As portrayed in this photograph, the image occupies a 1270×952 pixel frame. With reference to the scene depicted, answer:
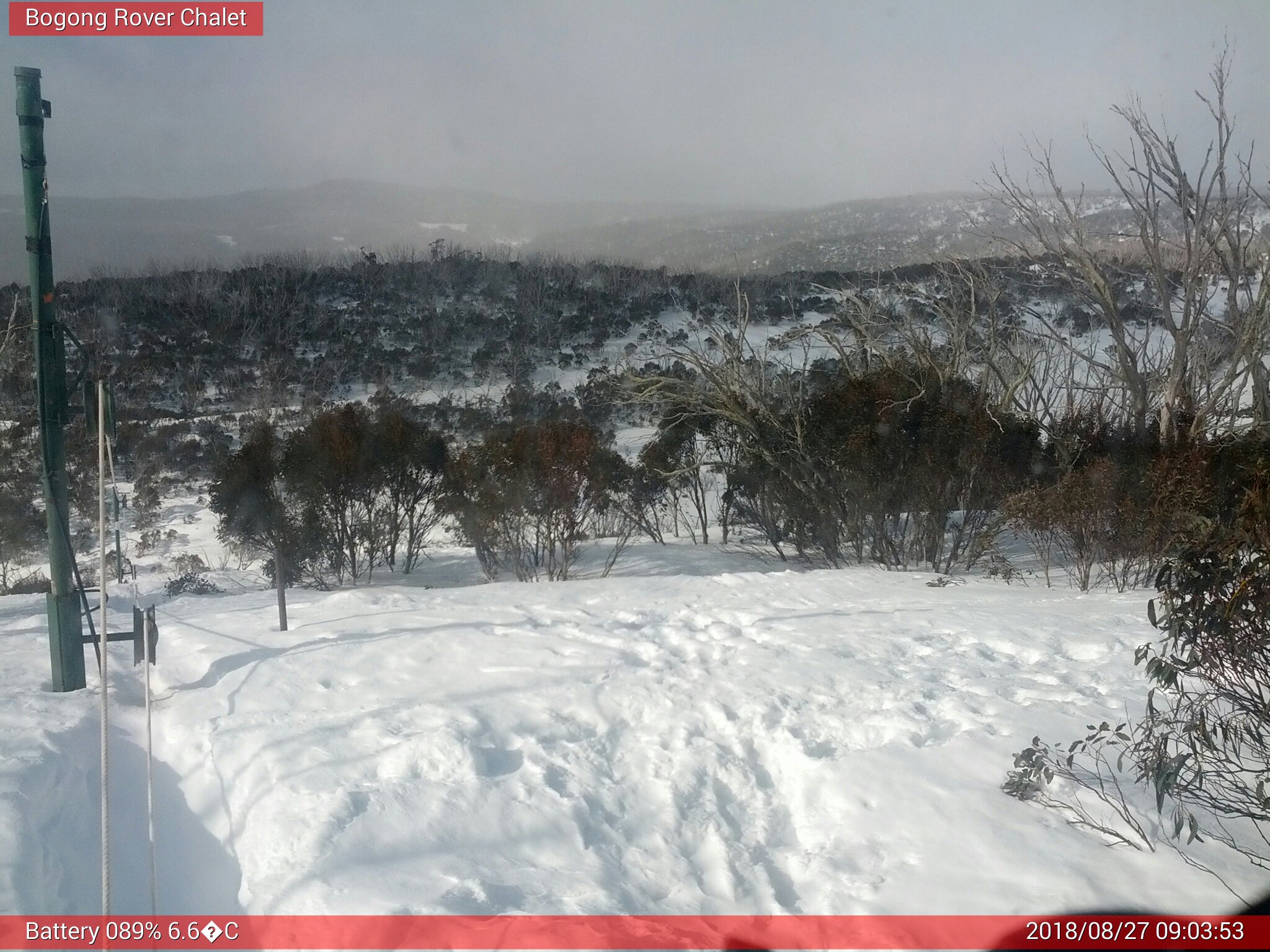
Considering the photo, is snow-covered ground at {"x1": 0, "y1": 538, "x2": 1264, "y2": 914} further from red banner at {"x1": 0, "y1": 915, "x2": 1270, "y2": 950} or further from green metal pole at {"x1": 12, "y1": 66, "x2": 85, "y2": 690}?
green metal pole at {"x1": 12, "y1": 66, "x2": 85, "y2": 690}

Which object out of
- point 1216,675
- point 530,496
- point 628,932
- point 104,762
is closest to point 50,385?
point 104,762

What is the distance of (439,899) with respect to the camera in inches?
107

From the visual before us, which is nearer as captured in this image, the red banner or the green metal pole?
the red banner

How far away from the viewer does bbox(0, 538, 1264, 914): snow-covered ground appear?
9.25 feet

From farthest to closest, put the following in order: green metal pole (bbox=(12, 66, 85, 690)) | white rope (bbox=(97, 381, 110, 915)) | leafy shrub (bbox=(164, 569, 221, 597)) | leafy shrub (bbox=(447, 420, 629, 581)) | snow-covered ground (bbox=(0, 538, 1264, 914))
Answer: leafy shrub (bbox=(447, 420, 629, 581)) < leafy shrub (bbox=(164, 569, 221, 597)) < green metal pole (bbox=(12, 66, 85, 690)) < snow-covered ground (bbox=(0, 538, 1264, 914)) < white rope (bbox=(97, 381, 110, 915))

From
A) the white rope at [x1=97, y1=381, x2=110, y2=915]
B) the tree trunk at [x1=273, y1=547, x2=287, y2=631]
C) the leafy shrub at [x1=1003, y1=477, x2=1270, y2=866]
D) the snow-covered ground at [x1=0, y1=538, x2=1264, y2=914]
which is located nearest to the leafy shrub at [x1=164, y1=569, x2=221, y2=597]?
the snow-covered ground at [x1=0, y1=538, x2=1264, y2=914]

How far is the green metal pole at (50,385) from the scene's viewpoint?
4.40 m

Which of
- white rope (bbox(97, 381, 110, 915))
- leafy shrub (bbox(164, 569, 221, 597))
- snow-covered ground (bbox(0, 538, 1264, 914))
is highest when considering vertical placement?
white rope (bbox(97, 381, 110, 915))

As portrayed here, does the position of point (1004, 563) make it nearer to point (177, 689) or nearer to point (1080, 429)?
point (1080, 429)

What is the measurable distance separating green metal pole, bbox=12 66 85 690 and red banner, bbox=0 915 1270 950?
2429mm

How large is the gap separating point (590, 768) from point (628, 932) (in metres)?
1.16

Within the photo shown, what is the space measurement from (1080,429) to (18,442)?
18.9 metres

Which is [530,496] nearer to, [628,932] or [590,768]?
[590,768]

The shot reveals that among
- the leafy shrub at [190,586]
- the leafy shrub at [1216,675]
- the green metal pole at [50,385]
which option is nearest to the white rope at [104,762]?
the green metal pole at [50,385]
